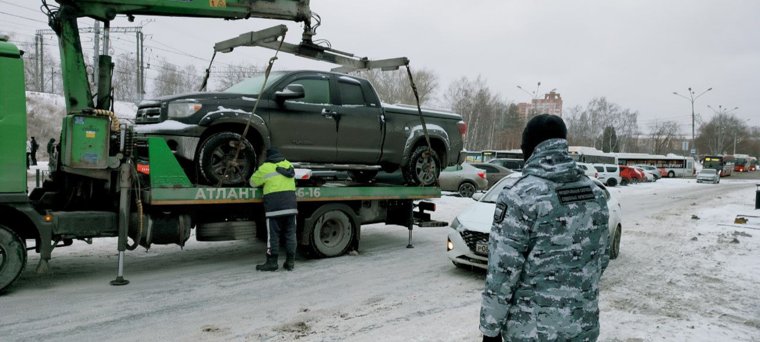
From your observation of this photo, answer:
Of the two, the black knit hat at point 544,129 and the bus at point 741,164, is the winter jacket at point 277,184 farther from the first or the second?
the bus at point 741,164

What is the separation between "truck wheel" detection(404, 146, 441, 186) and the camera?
8938 mm

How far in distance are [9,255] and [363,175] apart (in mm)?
5386

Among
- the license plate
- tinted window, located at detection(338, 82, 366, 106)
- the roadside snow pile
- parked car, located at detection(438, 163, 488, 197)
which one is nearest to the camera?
the roadside snow pile

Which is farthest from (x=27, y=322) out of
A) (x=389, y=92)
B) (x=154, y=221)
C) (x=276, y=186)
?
(x=389, y=92)

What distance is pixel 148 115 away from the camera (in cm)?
666

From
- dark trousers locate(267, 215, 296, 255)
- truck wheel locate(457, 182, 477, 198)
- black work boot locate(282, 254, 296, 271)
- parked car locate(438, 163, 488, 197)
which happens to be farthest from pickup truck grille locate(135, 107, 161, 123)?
truck wheel locate(457, 182, 477, 198)

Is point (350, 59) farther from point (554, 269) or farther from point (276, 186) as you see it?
point (554, 269)

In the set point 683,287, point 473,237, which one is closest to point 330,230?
point 473,237

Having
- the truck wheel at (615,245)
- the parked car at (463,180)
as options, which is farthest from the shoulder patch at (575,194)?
the parked car at (463,180)

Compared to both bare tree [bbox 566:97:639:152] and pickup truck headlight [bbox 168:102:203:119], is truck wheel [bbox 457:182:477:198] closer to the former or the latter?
pickup truck headlight [bbox 168:102:203:119]

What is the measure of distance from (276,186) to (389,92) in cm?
4807

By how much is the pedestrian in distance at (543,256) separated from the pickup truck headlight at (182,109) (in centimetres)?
503

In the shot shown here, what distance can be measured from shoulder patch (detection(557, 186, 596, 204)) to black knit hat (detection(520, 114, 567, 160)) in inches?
9.9

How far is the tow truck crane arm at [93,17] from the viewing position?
19.6ft
